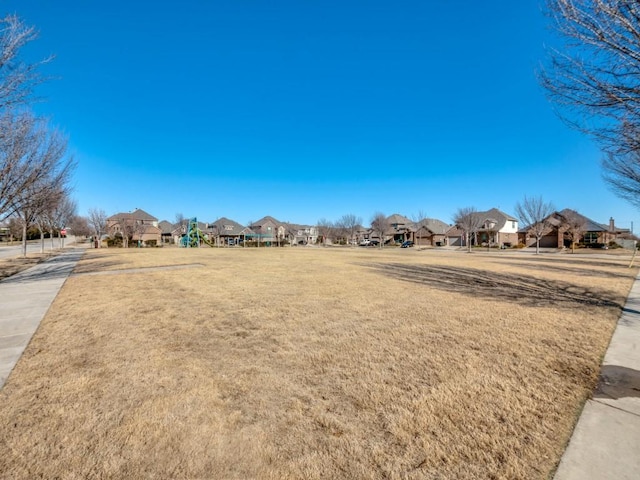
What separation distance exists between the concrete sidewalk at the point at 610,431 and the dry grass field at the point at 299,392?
12 centimetres

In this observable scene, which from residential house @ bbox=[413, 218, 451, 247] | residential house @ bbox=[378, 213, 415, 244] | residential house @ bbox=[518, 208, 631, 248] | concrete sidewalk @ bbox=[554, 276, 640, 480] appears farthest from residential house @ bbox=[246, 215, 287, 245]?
concrete sidewalk @ bbox=[554, 276, 640, 480]

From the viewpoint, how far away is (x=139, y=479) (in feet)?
6.87

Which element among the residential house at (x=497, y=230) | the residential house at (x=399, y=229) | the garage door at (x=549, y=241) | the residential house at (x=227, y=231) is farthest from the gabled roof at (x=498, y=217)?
the residential house at (x=227, y=231)

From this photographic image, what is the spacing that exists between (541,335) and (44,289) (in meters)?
13.0

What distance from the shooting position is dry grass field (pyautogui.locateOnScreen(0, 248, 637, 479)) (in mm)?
2271

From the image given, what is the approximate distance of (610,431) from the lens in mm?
2613

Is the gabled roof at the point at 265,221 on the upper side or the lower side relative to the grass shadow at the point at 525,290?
upper

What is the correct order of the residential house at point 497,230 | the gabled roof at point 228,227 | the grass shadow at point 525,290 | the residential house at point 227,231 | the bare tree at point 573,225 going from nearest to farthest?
the grass shadow at point 525,290
the bare tree at point 573,225
the residential house at point 497,230
the residential house at point 227,231
the gabled roof at point 228,227

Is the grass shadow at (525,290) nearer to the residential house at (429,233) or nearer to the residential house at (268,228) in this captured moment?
the residential house at (429,233)

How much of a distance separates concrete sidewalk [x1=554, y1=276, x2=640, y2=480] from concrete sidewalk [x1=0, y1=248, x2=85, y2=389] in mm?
5598

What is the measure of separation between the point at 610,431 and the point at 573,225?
49459 millimetres

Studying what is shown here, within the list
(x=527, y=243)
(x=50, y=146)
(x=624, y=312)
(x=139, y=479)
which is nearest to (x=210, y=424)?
(x=139, y=479)

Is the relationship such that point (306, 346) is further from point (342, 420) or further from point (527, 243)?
point (527, 243)

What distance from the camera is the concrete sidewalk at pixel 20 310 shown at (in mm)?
4340
